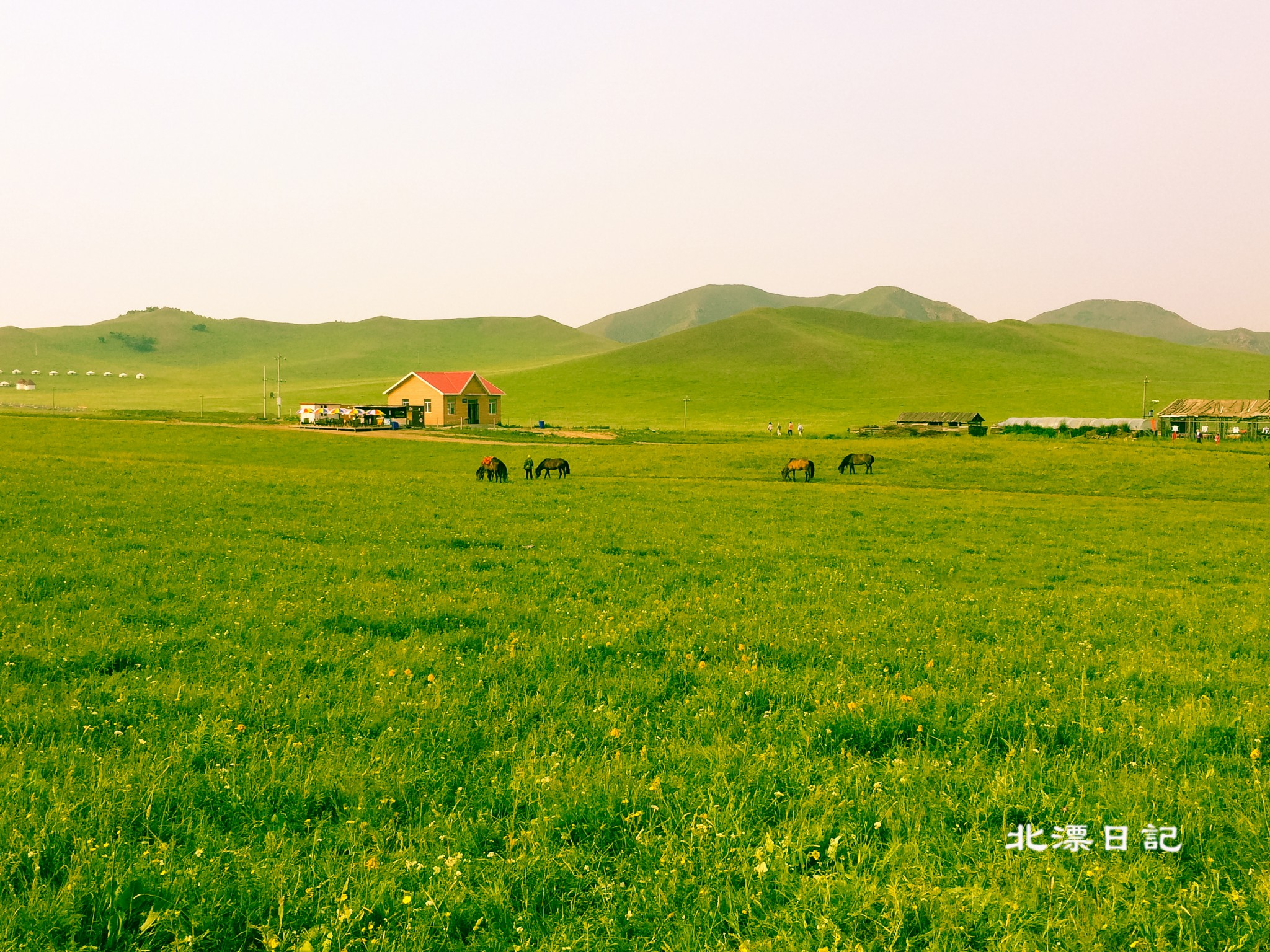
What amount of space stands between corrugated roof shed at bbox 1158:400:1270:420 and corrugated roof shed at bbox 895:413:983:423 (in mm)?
25040

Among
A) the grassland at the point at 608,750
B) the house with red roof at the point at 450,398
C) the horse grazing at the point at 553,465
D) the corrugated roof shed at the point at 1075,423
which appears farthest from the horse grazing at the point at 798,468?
the corrugated roof shed at the point at 1075,423

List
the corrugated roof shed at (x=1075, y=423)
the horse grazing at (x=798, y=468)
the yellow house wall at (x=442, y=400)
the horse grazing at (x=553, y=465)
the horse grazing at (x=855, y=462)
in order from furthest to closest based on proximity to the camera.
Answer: the yellow house wall at (x=442, y=400), the corrugated roof shed at (x=1075, y=423), the horse grazing at (x=855, y=462), the horse grazing at (x=798, y=468), the horse grazing at (x=553, y=465)

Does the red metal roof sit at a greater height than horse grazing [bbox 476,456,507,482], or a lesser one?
greater

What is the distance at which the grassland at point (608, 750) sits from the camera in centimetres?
462

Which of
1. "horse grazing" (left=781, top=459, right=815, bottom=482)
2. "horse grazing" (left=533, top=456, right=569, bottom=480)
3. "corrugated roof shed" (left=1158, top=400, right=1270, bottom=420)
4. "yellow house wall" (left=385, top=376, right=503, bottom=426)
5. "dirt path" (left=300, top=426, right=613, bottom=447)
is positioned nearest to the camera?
"horse grazing" (left=533, top=456, right=569, bottom=480)

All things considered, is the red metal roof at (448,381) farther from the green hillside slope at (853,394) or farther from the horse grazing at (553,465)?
the horse grazing at (553,465)

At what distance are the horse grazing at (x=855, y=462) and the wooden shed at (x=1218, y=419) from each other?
58137 millimetres

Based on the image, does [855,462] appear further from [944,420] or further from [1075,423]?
[1075,423]

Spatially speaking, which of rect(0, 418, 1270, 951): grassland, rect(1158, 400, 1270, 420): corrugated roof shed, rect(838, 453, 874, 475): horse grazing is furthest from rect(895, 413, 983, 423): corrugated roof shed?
rect(0, 418, 1270, 951): grassland

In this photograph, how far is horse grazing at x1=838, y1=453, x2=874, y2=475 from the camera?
170 ft

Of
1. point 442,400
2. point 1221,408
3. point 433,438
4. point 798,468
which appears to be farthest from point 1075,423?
point 442,400

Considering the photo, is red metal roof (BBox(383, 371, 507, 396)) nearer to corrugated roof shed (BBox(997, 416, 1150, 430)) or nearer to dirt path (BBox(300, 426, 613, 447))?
dirt path (BBox(300, 426, 613, 447))

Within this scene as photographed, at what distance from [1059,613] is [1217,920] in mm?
8649

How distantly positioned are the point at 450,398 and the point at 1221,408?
110m
